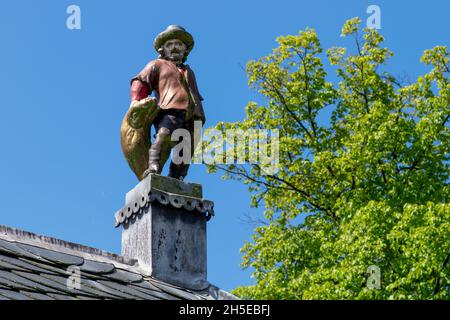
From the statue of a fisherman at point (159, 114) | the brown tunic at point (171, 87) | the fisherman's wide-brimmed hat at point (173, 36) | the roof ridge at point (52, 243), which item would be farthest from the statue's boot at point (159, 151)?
the fisherman's wide-brimmed hat at point (173, 36)

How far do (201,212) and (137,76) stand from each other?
1.56 m

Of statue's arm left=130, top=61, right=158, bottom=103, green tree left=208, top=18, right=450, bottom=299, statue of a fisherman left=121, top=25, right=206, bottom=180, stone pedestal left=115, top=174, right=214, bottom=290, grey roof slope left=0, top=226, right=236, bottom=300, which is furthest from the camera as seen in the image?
green tree left=208, top=18, right=450, bottom=299

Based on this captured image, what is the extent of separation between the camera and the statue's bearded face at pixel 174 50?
35.5 feet

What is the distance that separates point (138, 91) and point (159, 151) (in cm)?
72

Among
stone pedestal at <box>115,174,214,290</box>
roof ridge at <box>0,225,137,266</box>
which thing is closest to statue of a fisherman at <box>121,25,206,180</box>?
stone pedestal at <box>115,174,214,290</box>

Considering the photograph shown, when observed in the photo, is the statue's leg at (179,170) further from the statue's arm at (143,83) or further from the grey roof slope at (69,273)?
the grey roof slope at (69,273)

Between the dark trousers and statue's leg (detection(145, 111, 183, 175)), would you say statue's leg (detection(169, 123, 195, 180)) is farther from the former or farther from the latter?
statue's leg (detection(145, 111, 183, 175))

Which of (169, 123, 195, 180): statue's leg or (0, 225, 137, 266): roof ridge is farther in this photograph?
(169, 123, 195, 180): statue's leg

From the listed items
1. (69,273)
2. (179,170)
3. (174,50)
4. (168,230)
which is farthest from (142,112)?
(69,273)

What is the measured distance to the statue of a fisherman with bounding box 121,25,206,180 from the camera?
10164 mm

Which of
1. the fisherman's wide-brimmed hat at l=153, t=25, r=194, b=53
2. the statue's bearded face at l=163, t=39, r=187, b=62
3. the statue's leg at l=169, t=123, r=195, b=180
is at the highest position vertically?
the fisherman's wide-brimmed hat at l=153, t=25, r=194, b=53

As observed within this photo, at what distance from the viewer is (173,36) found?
10.8 metres

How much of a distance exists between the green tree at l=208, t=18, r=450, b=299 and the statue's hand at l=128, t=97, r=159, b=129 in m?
11.6

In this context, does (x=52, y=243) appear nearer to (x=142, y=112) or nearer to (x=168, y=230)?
(x=168, y=230)
